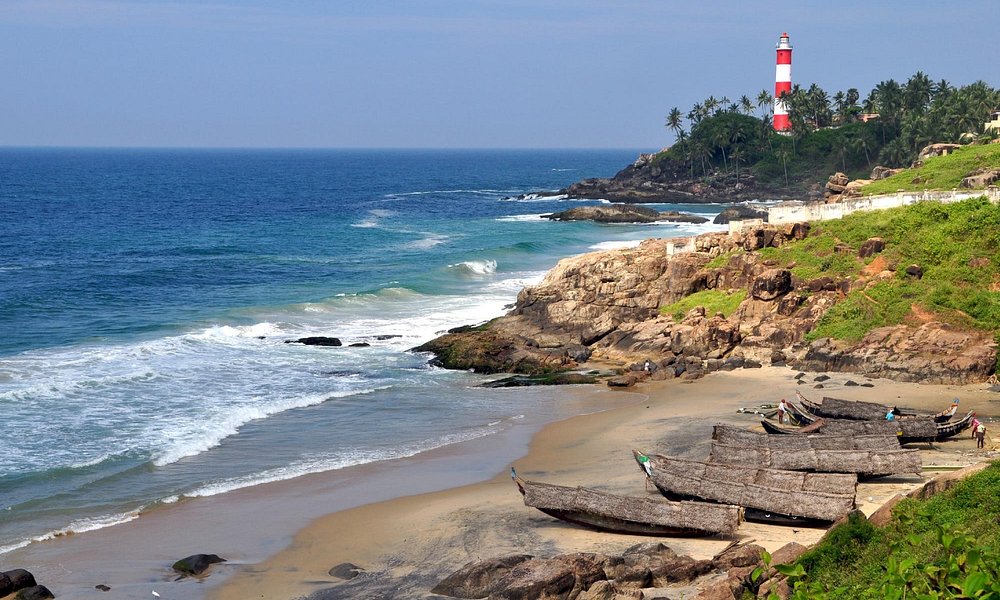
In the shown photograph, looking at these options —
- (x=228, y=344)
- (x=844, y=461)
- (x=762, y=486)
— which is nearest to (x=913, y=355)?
(x=844, y=461)

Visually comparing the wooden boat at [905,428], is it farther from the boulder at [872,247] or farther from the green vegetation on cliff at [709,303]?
the boulder at [872,247]

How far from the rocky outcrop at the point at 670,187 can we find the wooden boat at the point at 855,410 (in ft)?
279

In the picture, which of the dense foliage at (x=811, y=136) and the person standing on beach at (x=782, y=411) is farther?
the dense foliage at (x=811, y=136)

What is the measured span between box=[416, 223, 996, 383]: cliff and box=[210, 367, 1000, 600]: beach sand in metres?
1.67

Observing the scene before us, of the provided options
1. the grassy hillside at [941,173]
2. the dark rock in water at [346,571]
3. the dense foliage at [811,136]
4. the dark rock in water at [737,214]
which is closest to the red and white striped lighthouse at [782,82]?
the dense foliage at [811,136]

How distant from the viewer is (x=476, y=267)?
65500mm

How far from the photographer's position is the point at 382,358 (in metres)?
43.2

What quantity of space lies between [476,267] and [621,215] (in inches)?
1285

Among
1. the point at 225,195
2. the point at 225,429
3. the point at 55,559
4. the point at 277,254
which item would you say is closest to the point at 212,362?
the point at 225,429

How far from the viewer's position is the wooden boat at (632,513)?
21.8 meters

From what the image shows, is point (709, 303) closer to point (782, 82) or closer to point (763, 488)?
point (763, 488)

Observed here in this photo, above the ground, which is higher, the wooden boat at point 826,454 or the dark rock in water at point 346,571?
the wooden boat at point 826,454

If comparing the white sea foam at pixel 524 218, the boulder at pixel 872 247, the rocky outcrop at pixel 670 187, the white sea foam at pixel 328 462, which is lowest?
the white sea foam at pixel 328 462

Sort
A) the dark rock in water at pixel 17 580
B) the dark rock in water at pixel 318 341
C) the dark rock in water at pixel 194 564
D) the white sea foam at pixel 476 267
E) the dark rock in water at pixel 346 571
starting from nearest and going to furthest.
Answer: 1. the dark rock in water at pixel 17 580
2. the dark rock in water at pixel 346 571
3. the dark rock in water at pixel 194 564
4. the dark rock in water at pixel 318 341
5. the white sea foam at pixel 476 267
